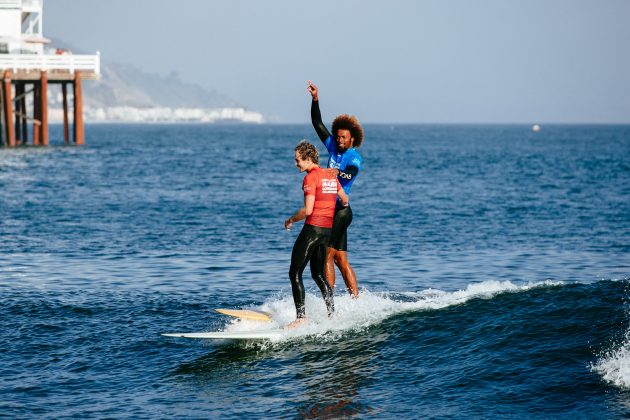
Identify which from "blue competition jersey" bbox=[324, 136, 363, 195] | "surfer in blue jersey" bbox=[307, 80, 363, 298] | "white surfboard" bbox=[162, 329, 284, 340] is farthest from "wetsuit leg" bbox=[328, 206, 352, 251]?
"white surfboard" bbox=[162, 329, 284, 340]

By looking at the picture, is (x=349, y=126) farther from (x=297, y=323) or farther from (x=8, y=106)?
(x=8, y=106)

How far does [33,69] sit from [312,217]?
1765 inches

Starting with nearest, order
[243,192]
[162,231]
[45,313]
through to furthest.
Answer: [45,313] → [162,231] → [243,192]

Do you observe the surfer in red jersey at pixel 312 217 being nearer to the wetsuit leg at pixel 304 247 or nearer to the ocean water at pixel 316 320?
the wetsuit leg at pixel 304 247

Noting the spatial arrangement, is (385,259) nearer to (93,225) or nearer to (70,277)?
(70,277)

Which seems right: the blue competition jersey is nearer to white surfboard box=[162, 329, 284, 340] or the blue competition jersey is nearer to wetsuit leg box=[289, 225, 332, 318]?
wetsuit leg box=[289, 225, 332, 318]

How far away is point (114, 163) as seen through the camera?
5391 centimetres

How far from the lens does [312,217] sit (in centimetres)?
1059

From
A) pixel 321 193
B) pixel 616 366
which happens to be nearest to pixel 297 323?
pixel 321 193

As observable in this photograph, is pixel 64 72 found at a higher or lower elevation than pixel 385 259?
higher

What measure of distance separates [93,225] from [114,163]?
30.5 m

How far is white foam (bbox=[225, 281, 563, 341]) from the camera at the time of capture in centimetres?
1114

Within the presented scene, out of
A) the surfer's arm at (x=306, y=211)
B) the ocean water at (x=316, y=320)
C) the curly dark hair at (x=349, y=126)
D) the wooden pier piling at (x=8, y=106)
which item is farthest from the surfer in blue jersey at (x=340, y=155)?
the wooden pier piling at (x=8, y=106)

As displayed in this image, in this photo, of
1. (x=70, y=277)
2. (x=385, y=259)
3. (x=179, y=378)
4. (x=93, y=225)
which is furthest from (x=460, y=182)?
(x=179, y=378)
